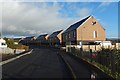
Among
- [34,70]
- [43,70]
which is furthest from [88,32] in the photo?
[34,70]

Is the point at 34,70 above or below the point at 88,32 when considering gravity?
below

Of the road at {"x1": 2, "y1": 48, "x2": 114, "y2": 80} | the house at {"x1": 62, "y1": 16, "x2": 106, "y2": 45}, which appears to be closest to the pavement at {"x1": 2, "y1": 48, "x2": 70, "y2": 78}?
the road at {"x1": 2, "y1": 48, "x2": 114, "y2": 80}

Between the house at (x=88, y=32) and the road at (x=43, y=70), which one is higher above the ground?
the house at (x=88, y=32)

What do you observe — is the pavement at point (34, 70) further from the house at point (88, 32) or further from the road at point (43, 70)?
the house at point (88, 32)

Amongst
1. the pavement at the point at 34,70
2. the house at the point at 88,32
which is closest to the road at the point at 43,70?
the pavement at the point at 34,70

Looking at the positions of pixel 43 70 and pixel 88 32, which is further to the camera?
pixel 88 32

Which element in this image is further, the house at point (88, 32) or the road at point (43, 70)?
the house at point (88, 32)

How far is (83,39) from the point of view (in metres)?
72.9

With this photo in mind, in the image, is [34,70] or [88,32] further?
[88,32]

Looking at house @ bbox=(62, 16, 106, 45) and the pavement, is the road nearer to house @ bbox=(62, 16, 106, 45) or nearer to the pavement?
the pavement

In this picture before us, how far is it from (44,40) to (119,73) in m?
134

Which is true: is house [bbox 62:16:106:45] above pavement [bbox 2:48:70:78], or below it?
above

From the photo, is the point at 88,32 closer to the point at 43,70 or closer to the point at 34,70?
the point at 43,70

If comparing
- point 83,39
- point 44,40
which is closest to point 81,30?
point 83,39
